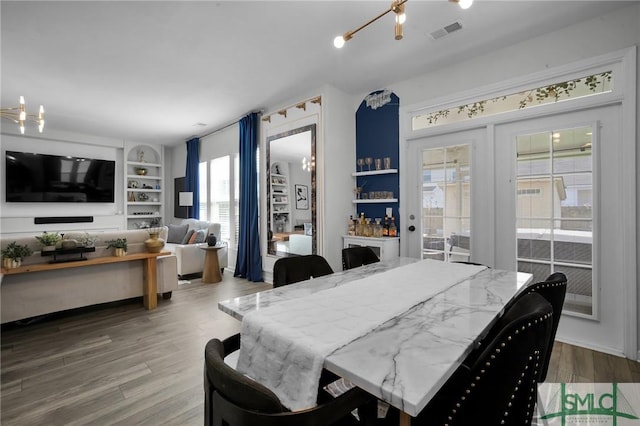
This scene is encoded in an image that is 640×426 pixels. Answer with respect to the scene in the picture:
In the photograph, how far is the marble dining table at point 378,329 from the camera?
29.4 inches

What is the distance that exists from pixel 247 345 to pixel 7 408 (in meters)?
1.94

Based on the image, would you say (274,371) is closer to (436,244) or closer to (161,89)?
(436,244)

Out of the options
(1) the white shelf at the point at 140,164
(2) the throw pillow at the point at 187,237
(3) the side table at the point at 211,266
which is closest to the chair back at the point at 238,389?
(3) the side table at the point at 211,266

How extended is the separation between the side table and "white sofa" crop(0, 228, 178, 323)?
35.8 inches

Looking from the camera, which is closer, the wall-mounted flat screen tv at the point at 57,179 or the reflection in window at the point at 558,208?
Answer: the reflection in window at the point at 558,208

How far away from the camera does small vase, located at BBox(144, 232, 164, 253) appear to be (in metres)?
3.58

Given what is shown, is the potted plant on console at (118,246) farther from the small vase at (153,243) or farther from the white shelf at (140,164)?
the white shelf at (140,164)

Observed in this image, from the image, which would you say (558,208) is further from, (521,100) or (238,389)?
(238,389)

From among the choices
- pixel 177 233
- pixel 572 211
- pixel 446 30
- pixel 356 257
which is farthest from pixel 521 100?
pixel 177 233

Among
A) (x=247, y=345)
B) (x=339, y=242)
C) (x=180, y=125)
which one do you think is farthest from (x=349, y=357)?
(x=180, y=125)

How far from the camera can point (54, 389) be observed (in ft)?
6.53

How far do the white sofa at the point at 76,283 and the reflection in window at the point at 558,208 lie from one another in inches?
162

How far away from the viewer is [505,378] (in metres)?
0.83

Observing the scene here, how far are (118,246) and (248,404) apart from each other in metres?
3.44
